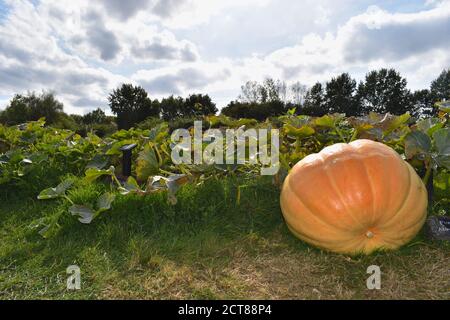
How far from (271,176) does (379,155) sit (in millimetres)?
678

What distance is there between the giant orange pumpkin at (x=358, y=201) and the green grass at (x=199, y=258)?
8 centimetres

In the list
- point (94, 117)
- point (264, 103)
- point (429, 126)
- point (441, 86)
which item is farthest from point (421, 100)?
point (429, 126)

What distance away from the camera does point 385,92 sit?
112 feet

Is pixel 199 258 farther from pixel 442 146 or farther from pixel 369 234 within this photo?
pixel 442 146

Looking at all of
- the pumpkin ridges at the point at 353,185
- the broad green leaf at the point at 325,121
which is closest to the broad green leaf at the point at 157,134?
the broad green leaf at the point at 325,121

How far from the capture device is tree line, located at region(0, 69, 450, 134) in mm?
21422

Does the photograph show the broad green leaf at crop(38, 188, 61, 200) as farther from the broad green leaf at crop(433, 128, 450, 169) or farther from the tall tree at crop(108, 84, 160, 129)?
the tall tree at crop(108, 84, 160, 129)

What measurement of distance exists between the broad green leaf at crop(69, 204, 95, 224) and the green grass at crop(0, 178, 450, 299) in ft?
0.32

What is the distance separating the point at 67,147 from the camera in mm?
3520

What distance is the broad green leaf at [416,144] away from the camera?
194cm

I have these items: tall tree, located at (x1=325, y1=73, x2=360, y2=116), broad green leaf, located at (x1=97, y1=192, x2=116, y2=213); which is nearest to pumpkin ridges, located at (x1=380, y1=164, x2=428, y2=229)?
broad green leaf, located at (x1=97, y1=192, x2=116, y2=213)

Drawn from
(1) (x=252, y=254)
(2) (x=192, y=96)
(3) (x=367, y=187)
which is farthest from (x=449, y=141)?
(2) (x=192, y=96)

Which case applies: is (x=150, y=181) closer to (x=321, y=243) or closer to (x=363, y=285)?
(x=321, y=243)
